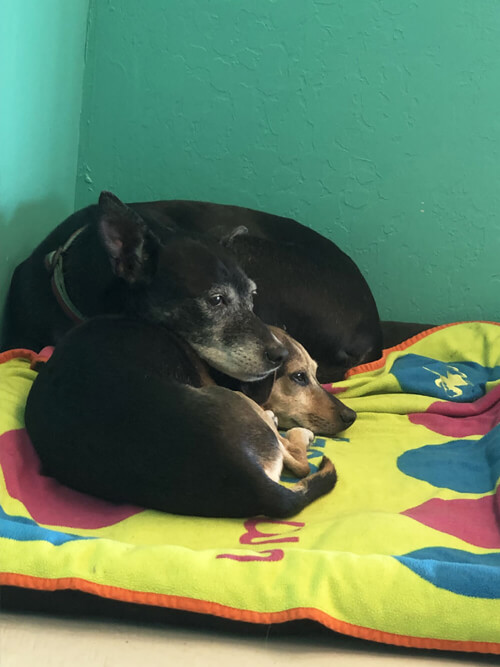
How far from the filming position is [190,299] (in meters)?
2.03

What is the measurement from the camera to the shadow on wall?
232 cm

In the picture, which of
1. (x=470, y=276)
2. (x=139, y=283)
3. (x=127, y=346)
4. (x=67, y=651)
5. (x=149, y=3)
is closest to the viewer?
(x=67, y=651)

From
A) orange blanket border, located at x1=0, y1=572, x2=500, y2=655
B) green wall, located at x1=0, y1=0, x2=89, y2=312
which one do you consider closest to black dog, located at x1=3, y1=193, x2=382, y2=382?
green wall, located at x1=0, y1=0, x2=89, y2=312

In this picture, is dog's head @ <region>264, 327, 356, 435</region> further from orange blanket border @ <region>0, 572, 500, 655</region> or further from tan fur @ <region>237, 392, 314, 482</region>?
orange blanket border @ <region>0, 572, 500, 655</region>

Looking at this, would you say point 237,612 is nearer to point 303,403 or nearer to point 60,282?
point 303,403

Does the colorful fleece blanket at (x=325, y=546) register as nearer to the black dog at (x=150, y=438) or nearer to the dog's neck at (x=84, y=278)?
the black dog at (x=150, y=438)

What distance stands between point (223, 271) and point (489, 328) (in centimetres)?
142

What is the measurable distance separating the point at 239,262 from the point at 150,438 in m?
1.13

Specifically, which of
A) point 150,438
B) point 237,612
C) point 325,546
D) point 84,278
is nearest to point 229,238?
point 84,278

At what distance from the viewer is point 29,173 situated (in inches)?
97.5

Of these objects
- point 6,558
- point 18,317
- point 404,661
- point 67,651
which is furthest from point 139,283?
point 404,661

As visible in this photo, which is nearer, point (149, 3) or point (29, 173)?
point (29, 173)

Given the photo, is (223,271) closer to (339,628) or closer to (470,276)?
(339,628)

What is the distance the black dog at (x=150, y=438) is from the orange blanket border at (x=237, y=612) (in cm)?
30
